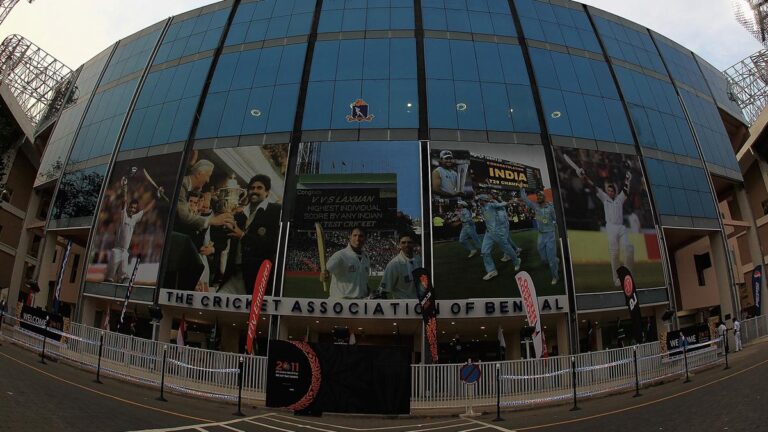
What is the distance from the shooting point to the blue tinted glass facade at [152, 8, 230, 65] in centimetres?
4325

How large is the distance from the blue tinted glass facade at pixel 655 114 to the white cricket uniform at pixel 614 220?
23.4 ft

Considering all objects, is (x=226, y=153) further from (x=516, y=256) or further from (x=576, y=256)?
(x=576, y=256)

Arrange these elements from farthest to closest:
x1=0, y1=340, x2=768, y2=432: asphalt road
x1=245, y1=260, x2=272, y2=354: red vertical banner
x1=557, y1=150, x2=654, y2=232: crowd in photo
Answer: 1. x1=557, y1=150, x2=654, y2=232: crowd in photo
2. x1=245, y1=260, x2=272, y2=354: red vertical banner
3. x1=0, y1=340, x2=768, y2=432: asphalt road

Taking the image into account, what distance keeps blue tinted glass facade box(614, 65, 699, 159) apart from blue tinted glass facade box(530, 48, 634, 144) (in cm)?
147

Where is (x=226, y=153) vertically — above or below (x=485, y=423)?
above

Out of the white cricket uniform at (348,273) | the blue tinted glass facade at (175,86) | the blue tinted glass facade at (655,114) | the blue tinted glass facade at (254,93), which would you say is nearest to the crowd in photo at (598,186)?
the blue tinted glass facade at (655,114)

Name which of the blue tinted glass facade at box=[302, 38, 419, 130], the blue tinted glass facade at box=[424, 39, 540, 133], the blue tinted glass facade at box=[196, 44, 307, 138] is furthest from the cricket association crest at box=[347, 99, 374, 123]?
the blue tinted glass facade at box=[424, 39, 540, 133]

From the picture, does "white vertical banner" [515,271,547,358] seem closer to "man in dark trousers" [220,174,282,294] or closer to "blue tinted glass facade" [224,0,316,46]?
"man in dark trousers" [220,174,282,294]

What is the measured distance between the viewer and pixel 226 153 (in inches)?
1433

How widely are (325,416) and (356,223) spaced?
678 inches

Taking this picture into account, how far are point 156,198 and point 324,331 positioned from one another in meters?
16.4

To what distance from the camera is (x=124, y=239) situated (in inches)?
1447

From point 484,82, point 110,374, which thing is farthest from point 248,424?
point 484,82

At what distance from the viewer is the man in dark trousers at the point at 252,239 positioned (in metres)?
32.8
